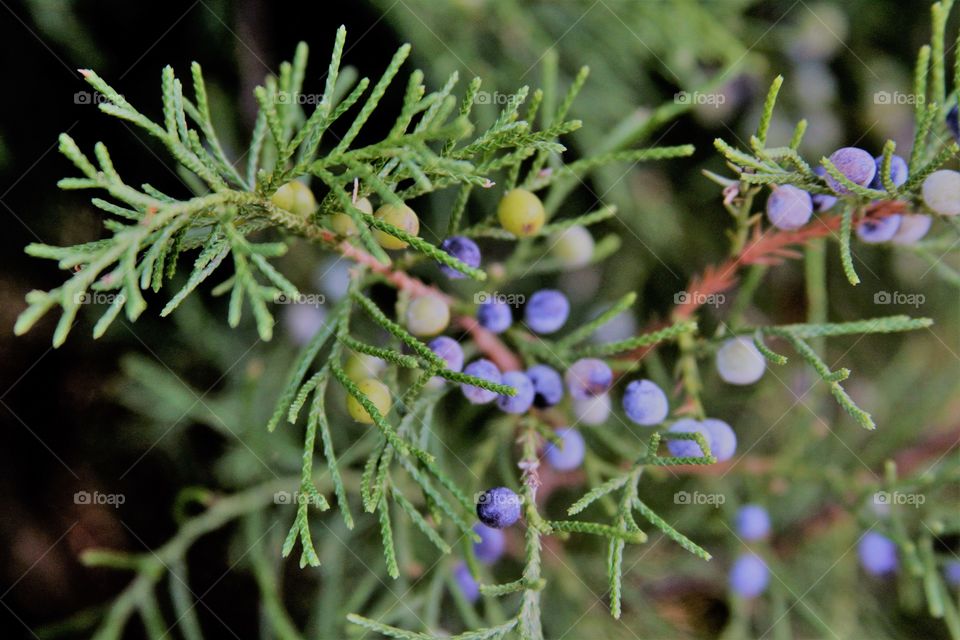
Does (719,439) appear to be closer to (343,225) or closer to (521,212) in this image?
(521,212)

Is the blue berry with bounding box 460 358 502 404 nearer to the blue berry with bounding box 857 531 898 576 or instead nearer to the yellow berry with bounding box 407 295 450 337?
the yellow berry with bounding box 407 295 450 337

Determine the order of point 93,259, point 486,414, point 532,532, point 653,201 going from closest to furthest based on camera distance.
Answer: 1. point 93,259
2. point 532,532
3. point 486,414
4. point 653,201

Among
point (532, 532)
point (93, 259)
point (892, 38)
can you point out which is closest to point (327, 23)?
point (93, 259)

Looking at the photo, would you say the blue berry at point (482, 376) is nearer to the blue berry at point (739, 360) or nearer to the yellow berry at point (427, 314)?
the yellow berry at point (427, 314)

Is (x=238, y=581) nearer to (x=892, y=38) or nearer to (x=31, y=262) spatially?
(x=31, y=262)

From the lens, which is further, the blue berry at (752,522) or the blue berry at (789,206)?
the blue berry at (752,522)

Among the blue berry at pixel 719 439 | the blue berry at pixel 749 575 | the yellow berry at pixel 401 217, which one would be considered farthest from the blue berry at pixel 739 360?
the blue berry at pixel 749 575
